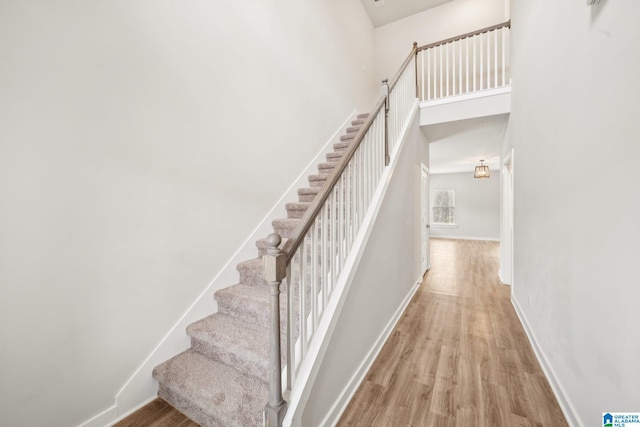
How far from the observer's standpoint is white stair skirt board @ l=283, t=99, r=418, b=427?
1249 mm

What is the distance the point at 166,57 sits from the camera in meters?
1.84

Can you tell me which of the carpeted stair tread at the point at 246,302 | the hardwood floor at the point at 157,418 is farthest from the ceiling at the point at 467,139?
the hardwood floor at the point at 157,418

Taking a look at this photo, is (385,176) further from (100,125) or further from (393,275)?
(100,125)

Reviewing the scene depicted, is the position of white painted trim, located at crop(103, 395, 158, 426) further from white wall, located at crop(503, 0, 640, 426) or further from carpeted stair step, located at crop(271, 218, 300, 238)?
white wall, located at crop(503, 0, 640, 426)

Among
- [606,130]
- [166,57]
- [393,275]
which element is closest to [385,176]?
[393,275]

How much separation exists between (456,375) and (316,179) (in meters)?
2.39

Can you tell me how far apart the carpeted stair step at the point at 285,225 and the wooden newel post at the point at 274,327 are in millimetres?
1318

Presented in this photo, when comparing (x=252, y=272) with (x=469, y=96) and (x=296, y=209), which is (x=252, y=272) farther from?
(x=469, y=96)

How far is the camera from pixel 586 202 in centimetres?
135

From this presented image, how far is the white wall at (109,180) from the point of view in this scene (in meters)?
1.22

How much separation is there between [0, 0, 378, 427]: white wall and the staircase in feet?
0.80

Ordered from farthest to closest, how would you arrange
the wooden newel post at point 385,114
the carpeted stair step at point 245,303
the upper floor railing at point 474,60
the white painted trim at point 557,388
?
the upper floor railing at point 474,60
the wooden newel post at point 385,114
the carpeted stair step at point 245,303
the white painted trim at point 557,388

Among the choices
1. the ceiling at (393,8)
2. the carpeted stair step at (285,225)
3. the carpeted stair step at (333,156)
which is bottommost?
the carpeted stair step at (285,225)

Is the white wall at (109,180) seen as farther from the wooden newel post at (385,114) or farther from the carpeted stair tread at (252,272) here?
the wooden newel post at (385,114)
